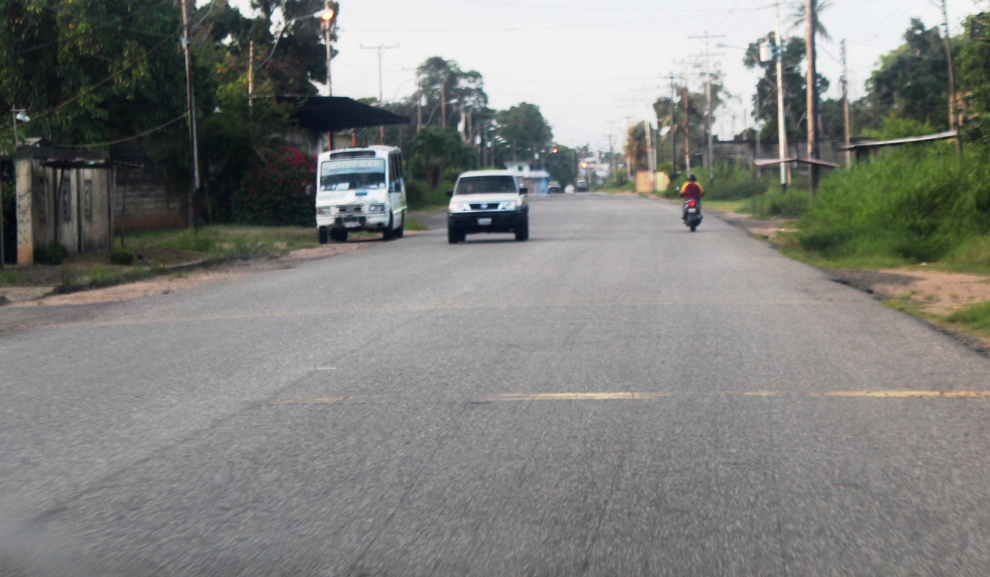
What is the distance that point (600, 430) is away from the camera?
6840 millimetres

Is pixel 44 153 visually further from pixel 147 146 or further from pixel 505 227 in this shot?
pixel 147 146

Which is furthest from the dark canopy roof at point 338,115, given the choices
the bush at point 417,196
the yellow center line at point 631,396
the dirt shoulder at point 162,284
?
the yellow center line at point 631,396

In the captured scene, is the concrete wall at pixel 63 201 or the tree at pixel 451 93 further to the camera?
the tree at pixel 451 93

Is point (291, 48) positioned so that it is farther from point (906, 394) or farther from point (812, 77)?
point (906, 394)

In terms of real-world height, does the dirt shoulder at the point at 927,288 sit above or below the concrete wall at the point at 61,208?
below

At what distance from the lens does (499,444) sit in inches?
257

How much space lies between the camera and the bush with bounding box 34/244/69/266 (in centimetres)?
2308

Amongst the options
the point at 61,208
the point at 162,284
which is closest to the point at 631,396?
the point at 162,284

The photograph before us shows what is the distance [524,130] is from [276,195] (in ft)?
462

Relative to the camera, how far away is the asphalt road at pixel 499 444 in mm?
4703

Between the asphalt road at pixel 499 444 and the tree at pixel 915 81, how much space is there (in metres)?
51.3

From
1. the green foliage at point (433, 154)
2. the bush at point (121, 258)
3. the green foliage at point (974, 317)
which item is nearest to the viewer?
the green foliage at point (974, 317)

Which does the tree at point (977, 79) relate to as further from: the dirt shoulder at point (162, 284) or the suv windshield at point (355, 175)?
the suv windshield at point (355, 175)

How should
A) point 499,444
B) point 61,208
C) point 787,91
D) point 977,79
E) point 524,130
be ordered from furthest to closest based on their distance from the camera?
point 524,130, point 787,91, point 977,79, point 61,208, point 499,444
